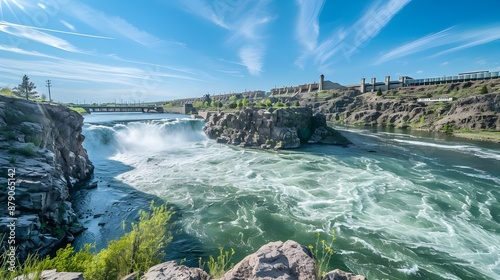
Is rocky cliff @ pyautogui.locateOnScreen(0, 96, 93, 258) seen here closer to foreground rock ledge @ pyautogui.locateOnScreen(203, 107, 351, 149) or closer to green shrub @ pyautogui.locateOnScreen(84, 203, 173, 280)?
green shrub @ pyautogui.locateOnScreen(84, 203, 173, 280)

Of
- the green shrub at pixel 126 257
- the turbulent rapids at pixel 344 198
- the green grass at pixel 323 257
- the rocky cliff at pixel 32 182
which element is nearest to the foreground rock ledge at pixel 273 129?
the turbulent rapids at pixel 344 198

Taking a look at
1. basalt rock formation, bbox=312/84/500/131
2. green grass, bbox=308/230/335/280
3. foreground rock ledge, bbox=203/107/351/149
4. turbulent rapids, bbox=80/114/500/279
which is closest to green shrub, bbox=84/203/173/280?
green grass, bbox=308/230/335/280

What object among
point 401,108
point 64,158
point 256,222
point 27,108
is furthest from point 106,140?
point 401,108

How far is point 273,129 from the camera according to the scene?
43688 mm

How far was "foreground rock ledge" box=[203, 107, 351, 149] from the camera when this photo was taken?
42.9 m

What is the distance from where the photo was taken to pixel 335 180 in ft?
81.0

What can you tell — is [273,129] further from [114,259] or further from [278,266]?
[278,266]

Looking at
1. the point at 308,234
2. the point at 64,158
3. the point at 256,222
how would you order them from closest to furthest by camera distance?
the point at 308,234, the point at 256,222, the point at 64,158

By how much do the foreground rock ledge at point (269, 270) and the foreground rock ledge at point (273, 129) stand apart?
35.5 m

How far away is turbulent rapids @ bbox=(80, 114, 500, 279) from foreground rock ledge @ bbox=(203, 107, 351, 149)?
13.1 feet

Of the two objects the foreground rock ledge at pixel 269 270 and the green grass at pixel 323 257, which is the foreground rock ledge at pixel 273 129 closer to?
the green grass at pixel 323 257

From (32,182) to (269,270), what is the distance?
1374cm

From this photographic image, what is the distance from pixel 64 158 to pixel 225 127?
31764 millimetres

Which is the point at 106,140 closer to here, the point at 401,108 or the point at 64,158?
the point at 64,158
